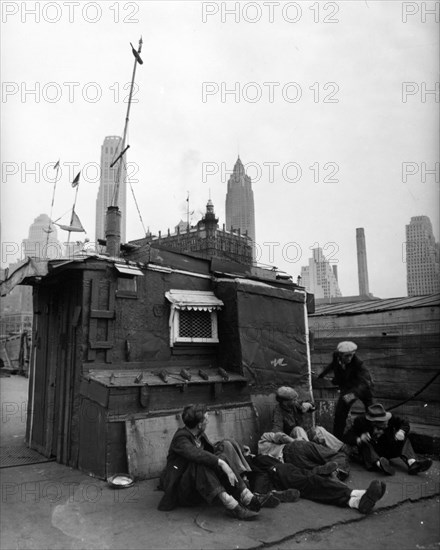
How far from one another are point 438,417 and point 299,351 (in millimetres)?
3028

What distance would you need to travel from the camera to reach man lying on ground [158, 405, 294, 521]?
493 cm

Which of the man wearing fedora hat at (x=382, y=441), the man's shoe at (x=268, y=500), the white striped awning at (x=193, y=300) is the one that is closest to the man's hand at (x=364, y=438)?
the man wearing fedora hat at (x=382, y=441)

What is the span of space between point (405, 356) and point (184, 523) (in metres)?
6.56

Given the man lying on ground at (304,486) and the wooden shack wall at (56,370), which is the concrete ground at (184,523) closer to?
the man lying on ground at (304,486)

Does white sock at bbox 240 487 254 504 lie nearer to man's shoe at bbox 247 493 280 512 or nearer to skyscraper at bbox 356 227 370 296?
man's shoe at bbox 247 493 280 512

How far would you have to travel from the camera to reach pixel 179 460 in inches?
209

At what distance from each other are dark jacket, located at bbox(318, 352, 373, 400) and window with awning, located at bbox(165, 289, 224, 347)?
7.61ft

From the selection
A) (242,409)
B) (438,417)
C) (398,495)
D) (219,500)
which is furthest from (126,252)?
(438,417)

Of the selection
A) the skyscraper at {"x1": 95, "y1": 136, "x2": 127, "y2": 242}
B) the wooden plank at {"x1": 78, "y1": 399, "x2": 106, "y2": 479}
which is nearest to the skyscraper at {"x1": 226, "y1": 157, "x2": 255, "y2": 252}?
the skyscraper at {"x1": 95, "y1": 136, "x2": 127, "y2": 242}

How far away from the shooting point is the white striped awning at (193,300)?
7883mm

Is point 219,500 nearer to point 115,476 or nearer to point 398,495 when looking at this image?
point 115,476

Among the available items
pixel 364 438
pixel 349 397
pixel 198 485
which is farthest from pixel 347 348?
pixel 198 485

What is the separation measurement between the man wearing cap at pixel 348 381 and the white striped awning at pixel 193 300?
2405 millimetres

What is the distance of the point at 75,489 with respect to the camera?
5.91 meters
